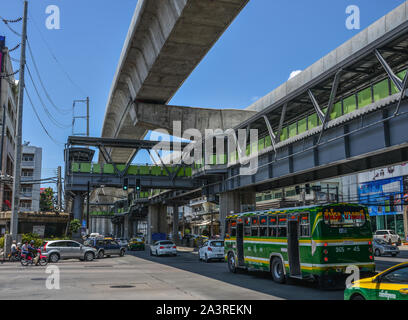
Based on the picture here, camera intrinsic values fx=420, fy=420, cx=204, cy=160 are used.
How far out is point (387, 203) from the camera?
206ft

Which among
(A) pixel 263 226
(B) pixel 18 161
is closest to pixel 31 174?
(B) pixel 18 161

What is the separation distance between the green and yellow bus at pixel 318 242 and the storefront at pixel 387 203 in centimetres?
4417

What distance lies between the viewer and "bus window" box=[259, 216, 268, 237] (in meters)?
19.0

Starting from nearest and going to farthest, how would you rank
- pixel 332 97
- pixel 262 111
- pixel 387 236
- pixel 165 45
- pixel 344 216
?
pixel 344 216, pixel 332 97, pixel 165 45, pixel 262 111, pixel 387 236

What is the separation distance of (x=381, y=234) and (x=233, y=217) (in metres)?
38.5

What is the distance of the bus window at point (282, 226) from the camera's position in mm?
17312

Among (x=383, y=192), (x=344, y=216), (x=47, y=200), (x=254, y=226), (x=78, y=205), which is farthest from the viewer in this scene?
(x=47, y=200)

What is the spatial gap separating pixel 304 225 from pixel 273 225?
2405 mm

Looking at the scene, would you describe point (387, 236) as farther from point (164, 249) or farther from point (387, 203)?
point (164, 249)
